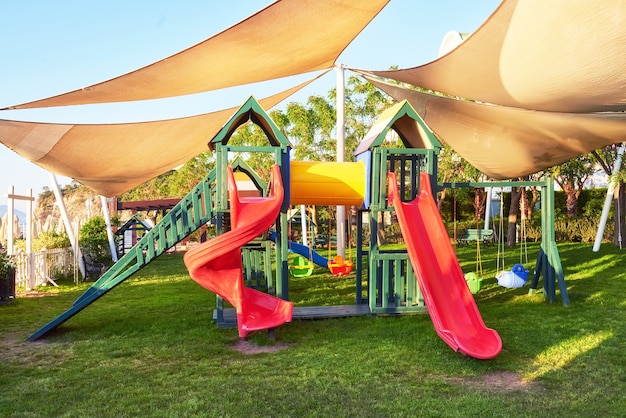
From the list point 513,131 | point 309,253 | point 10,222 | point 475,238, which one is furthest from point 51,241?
point 475,238

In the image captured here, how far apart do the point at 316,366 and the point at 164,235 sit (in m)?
3.05

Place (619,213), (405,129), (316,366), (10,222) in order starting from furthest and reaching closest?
A: (619,213), (10,222), (405,129), (316,366)

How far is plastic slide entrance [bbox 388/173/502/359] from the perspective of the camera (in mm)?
5348

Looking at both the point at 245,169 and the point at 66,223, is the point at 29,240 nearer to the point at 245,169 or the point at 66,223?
the point at 66,223

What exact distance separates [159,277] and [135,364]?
7.75 meters

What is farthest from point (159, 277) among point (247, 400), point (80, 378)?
point (247, 400)

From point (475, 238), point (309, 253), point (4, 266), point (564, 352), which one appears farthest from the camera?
point (475, 238)

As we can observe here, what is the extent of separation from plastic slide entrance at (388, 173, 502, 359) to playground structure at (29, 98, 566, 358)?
0.01 m

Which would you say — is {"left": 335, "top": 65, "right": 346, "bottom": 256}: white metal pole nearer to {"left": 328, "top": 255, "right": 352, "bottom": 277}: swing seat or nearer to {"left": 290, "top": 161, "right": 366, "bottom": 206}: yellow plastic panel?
{"left": 328, "top": 255, "right": 352, "bottom": 277}: swing seat

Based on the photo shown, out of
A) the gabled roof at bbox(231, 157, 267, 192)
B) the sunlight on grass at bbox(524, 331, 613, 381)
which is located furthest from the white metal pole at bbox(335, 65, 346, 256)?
the sunlight on grass at bbox(524, 331, 613, 381)

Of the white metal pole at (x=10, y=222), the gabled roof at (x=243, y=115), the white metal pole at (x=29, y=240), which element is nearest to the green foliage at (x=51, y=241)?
the white metal pole at (x=29, y=240)

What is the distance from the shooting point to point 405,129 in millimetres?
8008

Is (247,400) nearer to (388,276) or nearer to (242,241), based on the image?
(242,241)

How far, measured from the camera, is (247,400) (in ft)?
13.6
